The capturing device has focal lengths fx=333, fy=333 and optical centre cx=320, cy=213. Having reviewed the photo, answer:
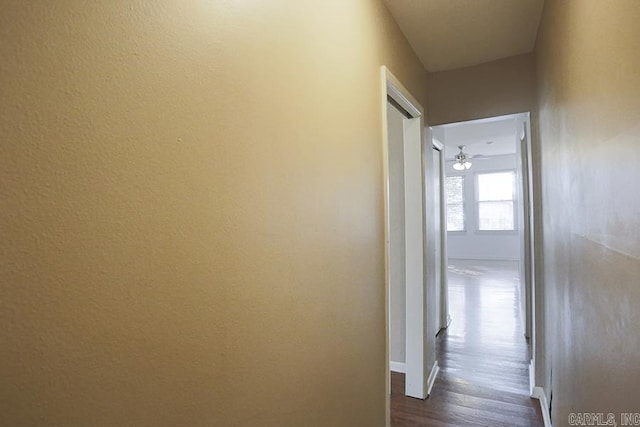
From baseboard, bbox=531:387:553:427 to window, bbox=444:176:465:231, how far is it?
309 inches

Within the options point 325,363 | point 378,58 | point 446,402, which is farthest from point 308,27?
point 446,402

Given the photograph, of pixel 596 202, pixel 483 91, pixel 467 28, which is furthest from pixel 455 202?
pixel 596 202

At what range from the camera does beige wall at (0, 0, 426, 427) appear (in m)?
0.52

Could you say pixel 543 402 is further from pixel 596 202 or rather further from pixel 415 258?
pixel 596 202

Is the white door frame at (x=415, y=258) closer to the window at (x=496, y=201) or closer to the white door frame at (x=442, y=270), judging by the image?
the white door frame at (x=442, y=270)

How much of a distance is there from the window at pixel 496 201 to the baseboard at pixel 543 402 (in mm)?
7670

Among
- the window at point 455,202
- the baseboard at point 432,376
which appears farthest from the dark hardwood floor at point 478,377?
the window at point 455,202

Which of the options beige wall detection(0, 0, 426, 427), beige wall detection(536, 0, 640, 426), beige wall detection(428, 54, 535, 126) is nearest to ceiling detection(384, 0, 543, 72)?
beige wall detection(428, 54, 535, 126)

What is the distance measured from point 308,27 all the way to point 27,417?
1.28 meters

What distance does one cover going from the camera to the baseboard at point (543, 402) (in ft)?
6.94

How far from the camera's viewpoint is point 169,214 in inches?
28.3

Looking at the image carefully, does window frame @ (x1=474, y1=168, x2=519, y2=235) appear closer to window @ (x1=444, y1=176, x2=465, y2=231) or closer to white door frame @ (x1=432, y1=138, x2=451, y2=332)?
window @ (x1=444, y1=176, x2=465, y2=231)

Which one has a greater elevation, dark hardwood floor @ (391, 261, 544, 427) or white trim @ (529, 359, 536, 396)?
white trim @ (529, 359, 536, 396)

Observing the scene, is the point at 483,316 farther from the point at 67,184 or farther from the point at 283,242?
the point at 67,184
